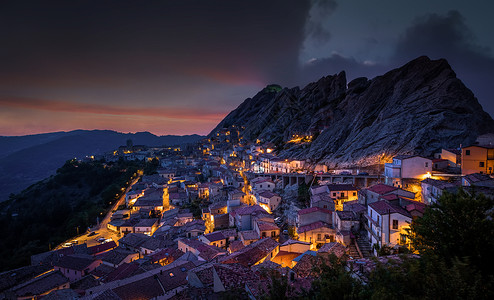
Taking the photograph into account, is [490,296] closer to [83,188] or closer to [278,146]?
[278,146]

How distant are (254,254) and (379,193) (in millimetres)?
15070

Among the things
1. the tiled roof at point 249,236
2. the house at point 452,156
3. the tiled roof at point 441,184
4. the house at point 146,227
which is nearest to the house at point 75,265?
the house at point 146,227

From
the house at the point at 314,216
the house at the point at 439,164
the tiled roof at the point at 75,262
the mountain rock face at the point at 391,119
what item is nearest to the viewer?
the house at the point at 314,216

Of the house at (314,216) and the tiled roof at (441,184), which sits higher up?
the tiled roof at (441,184)

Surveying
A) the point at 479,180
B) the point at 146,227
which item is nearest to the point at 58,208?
the point at 146,227

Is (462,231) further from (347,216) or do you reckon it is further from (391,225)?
(347,216)

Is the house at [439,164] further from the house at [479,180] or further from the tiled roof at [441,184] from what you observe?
the house at [479,180]

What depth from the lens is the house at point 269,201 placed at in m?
37.6

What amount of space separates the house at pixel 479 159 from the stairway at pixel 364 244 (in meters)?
15.3

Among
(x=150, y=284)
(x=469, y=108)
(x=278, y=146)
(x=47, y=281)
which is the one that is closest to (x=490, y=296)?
(x=150, y=284)

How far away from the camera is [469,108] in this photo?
123 ft

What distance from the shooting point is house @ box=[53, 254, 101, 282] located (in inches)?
1148


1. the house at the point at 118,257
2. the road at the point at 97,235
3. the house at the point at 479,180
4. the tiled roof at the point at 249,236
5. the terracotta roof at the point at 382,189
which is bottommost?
the road at the point at 97,235

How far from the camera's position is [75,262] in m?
30.3
